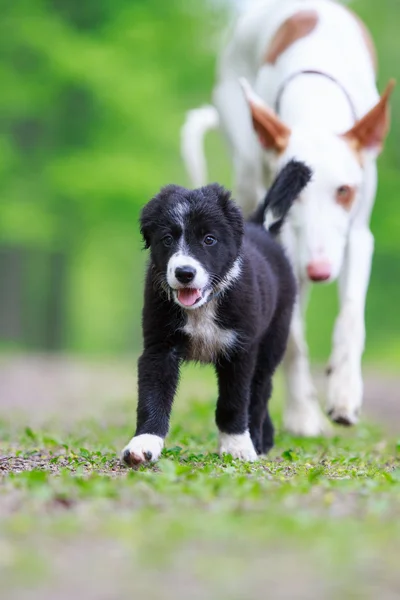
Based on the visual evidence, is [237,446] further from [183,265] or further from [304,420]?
[304,420]

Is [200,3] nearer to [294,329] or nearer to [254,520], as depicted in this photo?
[294,329]

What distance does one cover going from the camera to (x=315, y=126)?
711 centimetres

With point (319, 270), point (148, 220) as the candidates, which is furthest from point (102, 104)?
point (148, 220)

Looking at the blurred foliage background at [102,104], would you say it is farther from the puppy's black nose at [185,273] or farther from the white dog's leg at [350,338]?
the puppy's black nose at [185,273]

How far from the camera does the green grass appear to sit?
278 centimetres

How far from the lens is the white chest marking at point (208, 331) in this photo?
520 centimetres

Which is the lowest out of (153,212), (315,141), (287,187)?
(153,212)

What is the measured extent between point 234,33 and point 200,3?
10.5 metres

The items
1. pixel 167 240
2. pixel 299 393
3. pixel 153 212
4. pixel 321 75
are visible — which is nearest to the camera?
pixel 167 240

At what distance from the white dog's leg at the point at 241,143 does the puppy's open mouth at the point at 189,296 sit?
2.75m

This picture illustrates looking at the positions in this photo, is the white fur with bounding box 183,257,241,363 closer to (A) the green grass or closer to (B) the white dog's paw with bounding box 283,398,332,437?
(A) the green grass

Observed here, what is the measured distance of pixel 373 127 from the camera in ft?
22.7

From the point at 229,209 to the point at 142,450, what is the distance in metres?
1.17

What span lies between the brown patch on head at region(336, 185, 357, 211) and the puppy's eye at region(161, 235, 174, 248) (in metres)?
2.08
